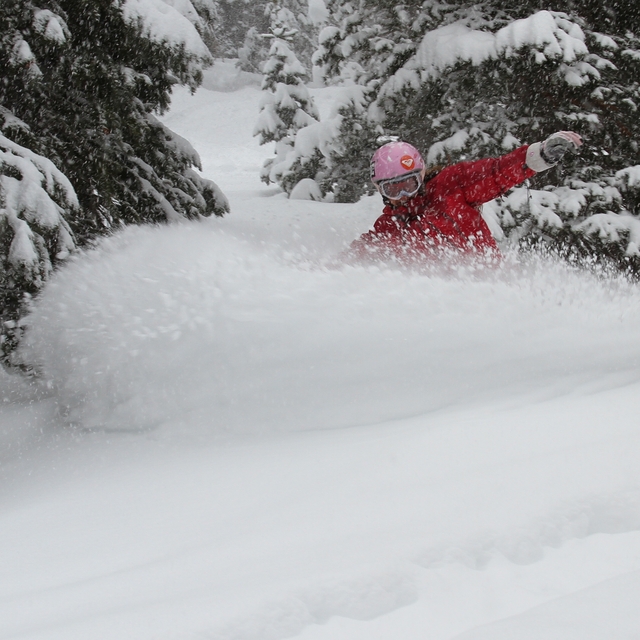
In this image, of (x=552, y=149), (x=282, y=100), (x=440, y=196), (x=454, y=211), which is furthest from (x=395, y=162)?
(x=282, y=100)

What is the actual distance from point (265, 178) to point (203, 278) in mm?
15187

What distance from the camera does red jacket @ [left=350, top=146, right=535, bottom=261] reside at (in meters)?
4.43

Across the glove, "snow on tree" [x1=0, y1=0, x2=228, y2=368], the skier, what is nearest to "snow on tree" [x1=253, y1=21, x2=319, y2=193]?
"snow on tree" [x1=0, y1=0, x2=228, y2=368]

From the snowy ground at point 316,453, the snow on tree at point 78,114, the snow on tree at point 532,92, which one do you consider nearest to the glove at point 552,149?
the snowy ground at point 316,453

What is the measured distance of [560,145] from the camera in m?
4.07

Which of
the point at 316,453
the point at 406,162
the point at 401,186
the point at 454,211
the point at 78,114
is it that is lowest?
the point at 316,453

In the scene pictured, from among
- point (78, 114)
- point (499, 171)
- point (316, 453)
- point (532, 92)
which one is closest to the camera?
point (316, 453)

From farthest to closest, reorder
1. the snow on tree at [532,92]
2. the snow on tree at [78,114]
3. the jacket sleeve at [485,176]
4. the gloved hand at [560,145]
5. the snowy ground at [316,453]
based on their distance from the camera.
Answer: the snow on tree at [532,92]
the jacket sleeve at [485,176]
the gloved hand at [560,145]
the snow on tree at [78,114]
the snowy ground at [316,453]

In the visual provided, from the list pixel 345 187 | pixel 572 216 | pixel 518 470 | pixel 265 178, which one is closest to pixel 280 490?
pixel 518 470

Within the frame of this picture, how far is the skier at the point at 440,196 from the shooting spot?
442 cm

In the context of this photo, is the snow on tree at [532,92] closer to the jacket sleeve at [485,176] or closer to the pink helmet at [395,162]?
the jacket sleeve at [485,176]

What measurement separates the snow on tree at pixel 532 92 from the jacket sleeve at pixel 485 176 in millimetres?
2566

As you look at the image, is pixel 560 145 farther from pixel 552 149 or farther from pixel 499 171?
pixel 499 171

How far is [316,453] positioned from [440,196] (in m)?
A: 2.48
